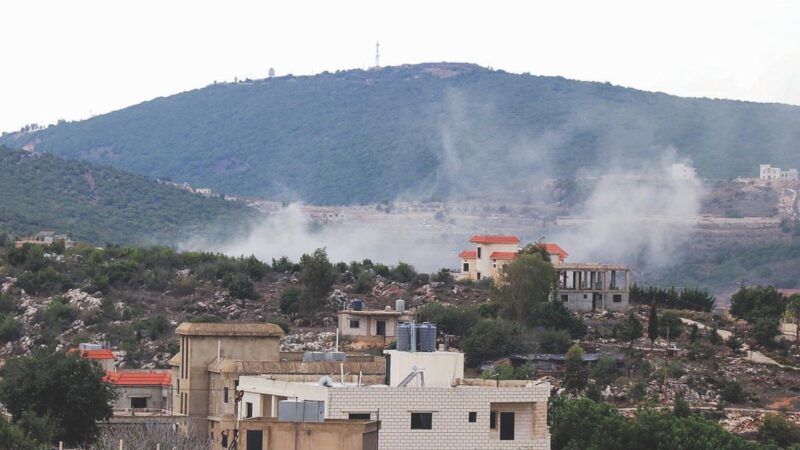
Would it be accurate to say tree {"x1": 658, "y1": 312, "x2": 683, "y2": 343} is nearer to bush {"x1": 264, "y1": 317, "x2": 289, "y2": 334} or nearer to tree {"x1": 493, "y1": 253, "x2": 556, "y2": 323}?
tree {"x1": 493, "y1": 253, "x2": 556, "y2": 323}

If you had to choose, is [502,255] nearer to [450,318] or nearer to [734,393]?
[450,318]

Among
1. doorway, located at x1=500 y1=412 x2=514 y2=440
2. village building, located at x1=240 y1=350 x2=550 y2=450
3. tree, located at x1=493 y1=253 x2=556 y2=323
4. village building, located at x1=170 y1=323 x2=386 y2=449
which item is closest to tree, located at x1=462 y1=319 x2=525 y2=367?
tree, located at x1=493 y1=253 x2=556 y2=323

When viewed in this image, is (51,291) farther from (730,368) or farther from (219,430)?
(219,430)

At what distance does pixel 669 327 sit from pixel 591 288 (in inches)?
531

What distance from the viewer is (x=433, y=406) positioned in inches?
1607

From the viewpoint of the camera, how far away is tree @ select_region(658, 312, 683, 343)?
107938 millimetres

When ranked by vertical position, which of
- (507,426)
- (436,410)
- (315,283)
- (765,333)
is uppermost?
(436,410)

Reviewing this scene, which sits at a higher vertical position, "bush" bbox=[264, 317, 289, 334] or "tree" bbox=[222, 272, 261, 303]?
"tree" bbox=[222, 272, 261, 303]

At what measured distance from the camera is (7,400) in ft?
194

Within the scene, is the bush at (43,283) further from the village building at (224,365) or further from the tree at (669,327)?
the village building at (224,365)

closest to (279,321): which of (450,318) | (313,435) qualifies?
(450,318)

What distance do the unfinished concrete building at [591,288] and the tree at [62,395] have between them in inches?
2417

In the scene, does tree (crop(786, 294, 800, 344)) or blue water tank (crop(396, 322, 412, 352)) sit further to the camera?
tree (crop(786, 294, 800, 344))

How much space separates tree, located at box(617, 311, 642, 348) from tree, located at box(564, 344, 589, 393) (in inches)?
188
